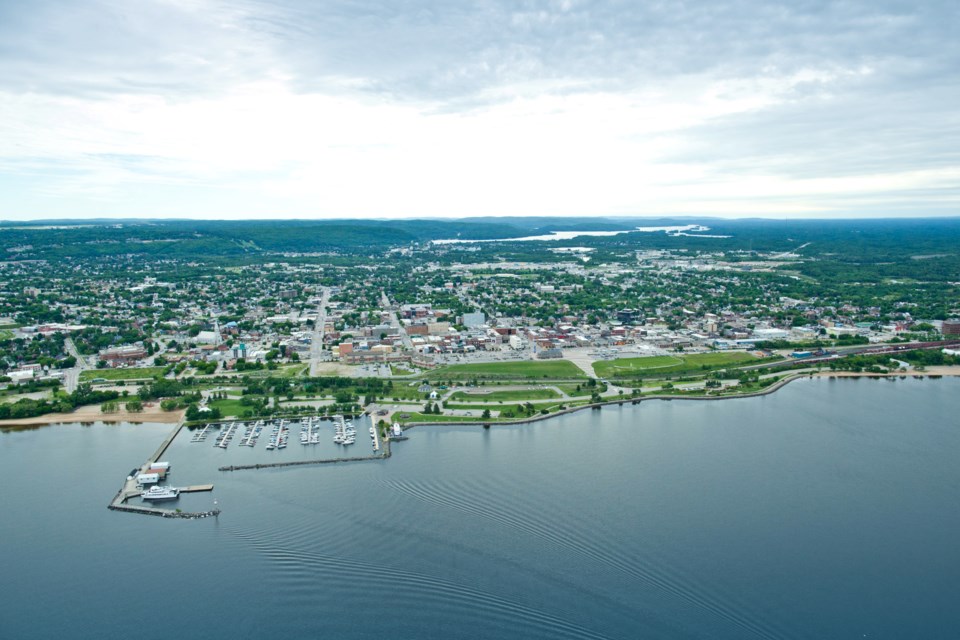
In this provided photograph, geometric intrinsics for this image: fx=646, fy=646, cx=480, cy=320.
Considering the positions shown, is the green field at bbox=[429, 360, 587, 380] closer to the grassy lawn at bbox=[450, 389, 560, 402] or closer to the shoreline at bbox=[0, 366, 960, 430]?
the grassy lawn at bbox=[450, 389, 560, 402]

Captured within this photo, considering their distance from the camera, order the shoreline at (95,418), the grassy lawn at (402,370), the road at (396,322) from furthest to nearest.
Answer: the road at (396,322) < the grassy lawn at (402,370) < the shoreline at (95,418)

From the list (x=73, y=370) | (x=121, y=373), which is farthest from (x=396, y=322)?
(x=73, y=370)

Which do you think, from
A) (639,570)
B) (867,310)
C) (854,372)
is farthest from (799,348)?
(639,570)

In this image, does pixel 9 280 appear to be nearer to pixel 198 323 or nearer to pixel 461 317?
pixel 198 323

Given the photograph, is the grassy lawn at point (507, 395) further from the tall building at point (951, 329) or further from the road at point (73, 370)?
the tall building at point (951, 329)

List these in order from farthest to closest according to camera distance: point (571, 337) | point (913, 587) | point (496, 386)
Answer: point (571, 337), point (496, 386), point (913, 587)

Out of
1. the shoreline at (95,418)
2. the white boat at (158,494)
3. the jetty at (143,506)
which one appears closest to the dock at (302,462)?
the jetty at (143,506)

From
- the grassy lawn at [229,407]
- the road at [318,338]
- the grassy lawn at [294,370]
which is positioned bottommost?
the grassy lawn at [229,407]
